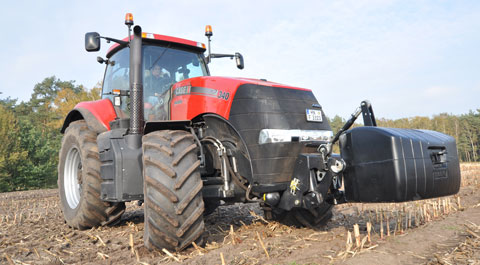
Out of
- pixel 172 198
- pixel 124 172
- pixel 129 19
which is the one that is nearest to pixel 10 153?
pixel 129 19

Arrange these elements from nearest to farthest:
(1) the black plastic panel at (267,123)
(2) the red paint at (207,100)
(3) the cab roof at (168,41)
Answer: (1) the black plastic panel at (267,123) < (2) the red paint at (207,100) < (3) the cab roof at (168,41)

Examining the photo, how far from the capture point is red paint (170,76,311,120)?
12.3 feet

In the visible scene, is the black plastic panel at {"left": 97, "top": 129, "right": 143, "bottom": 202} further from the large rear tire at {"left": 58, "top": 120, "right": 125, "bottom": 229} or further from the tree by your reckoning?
the tree

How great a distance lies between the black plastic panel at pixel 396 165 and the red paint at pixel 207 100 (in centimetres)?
112

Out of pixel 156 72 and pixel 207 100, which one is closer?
pixel 207 100

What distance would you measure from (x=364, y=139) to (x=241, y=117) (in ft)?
3.94

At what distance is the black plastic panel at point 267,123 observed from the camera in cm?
359

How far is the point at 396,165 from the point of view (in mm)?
3002

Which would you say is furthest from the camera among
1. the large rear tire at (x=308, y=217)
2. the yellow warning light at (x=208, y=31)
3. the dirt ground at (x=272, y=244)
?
the yellow warning light at (x=208, y=31)

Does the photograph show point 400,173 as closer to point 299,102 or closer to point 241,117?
point 299,102

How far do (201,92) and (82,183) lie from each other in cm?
216

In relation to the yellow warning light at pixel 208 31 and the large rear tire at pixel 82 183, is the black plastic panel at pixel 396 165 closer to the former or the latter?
the yellow warning light at pixel 208 31

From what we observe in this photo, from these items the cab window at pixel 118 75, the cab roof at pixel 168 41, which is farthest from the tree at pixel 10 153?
the cab roof at pixel 168 41

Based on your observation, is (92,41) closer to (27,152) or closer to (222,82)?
(222,82)
